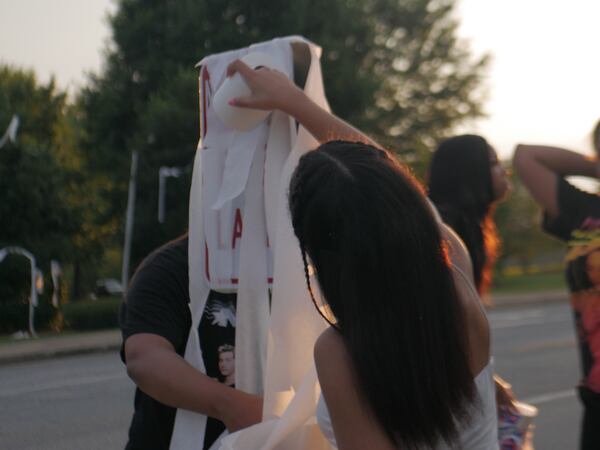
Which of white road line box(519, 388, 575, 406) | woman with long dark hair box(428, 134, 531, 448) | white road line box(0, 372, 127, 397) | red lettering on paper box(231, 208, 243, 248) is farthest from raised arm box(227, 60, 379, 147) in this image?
white road line box(0, 372, 127, 397)

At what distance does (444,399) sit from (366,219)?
31cm

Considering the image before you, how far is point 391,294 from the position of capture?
147 cm

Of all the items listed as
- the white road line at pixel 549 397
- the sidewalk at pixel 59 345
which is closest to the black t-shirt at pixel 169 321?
the white road line at pixel 549 397

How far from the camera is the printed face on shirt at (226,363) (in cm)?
204

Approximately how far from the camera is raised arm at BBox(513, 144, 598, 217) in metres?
3.38

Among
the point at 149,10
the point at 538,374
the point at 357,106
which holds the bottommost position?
the point at 538,374

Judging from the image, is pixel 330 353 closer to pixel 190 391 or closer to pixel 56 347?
pixel 190 391

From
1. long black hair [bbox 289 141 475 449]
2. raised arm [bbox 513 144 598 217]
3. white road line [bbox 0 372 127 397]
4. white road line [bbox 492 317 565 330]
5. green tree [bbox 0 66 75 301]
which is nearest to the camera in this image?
long black hair [bbox 289 141 475 449]

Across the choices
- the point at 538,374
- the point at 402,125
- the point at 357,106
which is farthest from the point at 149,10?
the point at 538,374

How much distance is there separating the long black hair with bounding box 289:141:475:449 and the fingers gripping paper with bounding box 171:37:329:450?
0.36 m

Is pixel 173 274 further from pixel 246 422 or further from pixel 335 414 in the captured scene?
pixel 335 414

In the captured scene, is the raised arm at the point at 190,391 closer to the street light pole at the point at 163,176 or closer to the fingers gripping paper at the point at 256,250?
the fingers gripping paper at the point at 256,250

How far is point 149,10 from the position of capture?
83.5 feet

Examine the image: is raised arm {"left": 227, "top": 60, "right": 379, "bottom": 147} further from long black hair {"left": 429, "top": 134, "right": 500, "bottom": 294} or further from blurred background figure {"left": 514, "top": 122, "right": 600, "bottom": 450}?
long black hair {"left": 429, "top": 134, "right": 500, "bottom": 294}
